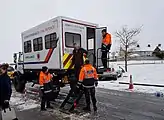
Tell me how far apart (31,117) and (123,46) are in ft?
95.1

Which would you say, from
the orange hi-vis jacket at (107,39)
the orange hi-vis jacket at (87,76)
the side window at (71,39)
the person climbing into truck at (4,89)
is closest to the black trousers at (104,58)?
the orange hi-vis jacket at (107,39)

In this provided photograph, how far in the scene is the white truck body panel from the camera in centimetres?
952

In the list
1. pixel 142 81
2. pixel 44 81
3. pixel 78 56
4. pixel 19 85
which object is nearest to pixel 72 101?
pixel 44 81

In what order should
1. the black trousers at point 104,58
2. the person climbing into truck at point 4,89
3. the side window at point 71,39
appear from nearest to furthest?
the person climbing into truck at point 4,89, the side window at point 71,39, the black trousers at point 104,58

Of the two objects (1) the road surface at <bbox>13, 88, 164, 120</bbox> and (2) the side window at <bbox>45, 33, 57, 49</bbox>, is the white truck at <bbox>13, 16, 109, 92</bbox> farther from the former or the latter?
(1) the road surface at <bbox>13, 88, 164, 120</bbox>

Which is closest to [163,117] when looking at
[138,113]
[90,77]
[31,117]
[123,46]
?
[138,113]

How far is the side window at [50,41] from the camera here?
9.83 meters

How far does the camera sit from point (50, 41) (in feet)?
33.5

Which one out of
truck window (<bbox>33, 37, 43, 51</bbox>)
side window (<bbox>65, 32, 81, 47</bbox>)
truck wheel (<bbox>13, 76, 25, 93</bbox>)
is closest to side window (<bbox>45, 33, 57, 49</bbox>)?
side window (<bbox>65, 32, 81, 47</bbox>)

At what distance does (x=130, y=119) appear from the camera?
21.0 feet

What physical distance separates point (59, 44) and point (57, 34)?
0.45 metres

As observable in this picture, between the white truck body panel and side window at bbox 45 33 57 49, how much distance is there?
0.17 meters

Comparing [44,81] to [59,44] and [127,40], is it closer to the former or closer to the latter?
[59,44]

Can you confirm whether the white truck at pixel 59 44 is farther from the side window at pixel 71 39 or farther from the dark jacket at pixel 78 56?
the dark jacket at pixel 78 56
